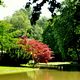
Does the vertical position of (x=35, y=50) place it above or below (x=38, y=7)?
above

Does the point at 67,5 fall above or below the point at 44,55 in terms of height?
above

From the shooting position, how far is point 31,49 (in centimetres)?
3991

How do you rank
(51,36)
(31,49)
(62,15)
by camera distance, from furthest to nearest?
(51,36), (62,15), (31,49)

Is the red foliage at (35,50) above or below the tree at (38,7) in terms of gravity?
above

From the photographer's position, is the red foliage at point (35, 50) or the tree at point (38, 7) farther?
the red foliage at point (35, 50)

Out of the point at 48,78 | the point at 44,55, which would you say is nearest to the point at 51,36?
the point at 44,55

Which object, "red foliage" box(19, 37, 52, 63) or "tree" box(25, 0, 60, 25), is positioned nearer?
"tree" box(25, 0, 60, 25)

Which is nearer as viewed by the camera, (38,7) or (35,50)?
(38,7)

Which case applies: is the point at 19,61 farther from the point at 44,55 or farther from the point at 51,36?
the point at 51,36

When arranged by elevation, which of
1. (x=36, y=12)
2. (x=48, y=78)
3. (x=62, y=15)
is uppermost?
(x=62, y=15)

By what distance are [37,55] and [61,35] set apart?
9036 mm

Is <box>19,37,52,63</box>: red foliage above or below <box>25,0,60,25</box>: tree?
above

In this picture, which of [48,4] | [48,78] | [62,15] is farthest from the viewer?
[62,15]

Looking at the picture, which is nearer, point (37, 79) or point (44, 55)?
point (37, 79)
